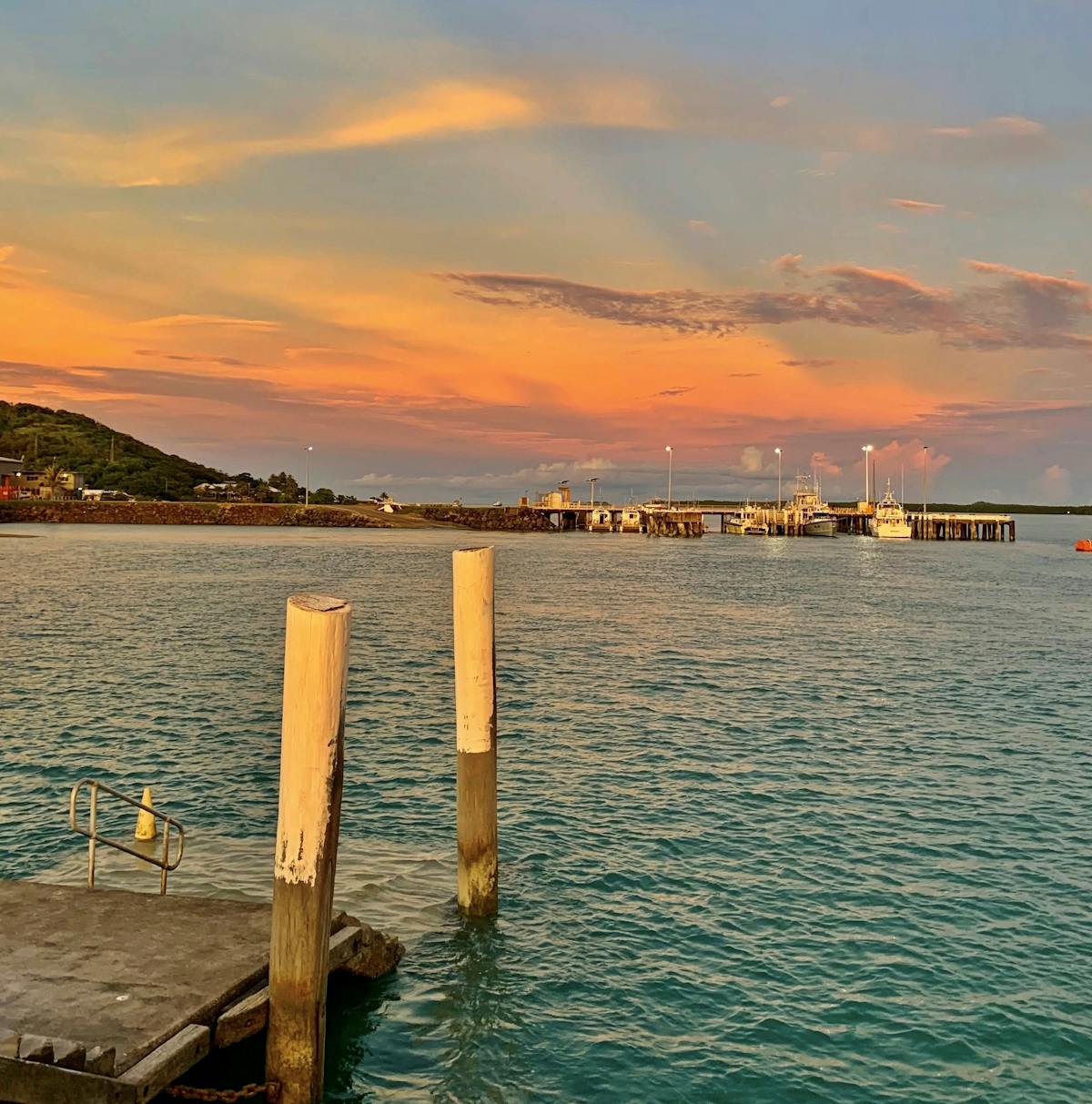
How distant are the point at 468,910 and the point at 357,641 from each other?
31.8 meters

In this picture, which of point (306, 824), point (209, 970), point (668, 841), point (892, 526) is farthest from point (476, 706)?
point (892, 526)

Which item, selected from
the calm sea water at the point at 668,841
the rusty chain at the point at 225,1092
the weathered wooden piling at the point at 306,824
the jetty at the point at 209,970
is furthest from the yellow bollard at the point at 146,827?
the weathered wooden piling at the point at 306,824

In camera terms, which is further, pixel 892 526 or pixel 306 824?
pixel 892 526

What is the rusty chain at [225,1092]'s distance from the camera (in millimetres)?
8945

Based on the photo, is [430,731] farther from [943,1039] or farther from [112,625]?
[112,625]

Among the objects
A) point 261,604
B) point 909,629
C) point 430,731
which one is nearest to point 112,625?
point 261,604

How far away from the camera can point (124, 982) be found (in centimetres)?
967

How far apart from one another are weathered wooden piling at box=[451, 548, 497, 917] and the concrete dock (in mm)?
1753

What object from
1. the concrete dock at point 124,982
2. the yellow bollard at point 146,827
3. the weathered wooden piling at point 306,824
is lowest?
the yellow bollard at point 146,827

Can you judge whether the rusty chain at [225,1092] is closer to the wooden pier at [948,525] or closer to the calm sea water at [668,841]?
the calm sea water at [668,841]

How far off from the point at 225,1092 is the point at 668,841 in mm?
10358

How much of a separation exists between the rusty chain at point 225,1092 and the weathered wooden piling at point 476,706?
4.43 meters

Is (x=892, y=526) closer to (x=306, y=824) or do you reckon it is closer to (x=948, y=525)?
(x=948, y=525)

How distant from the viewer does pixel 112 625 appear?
4947 centimetres
